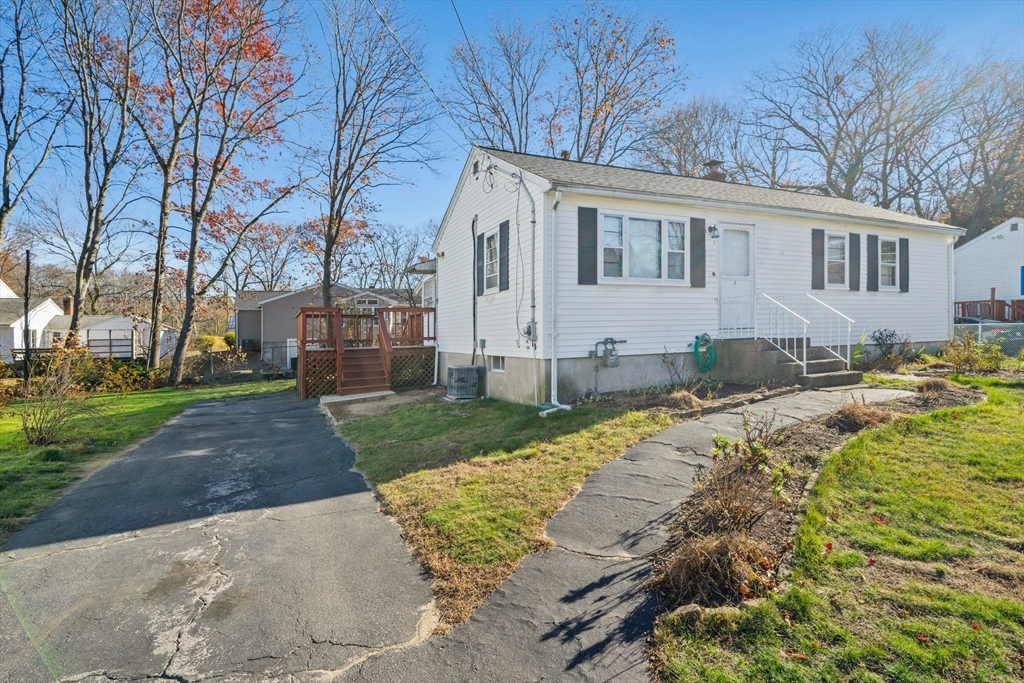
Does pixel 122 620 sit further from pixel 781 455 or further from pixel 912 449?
pixel 912 449

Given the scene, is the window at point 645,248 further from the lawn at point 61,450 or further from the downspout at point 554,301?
the lawn at point 61,450

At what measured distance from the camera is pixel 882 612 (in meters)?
2.78

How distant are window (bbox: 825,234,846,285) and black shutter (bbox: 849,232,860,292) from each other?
24 cm

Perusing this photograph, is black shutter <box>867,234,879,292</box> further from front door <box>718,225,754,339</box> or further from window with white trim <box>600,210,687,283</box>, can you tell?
window with white trim <box>600,210,687,283</box>

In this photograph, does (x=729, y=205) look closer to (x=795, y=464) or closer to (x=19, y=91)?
(x=795, y=464)

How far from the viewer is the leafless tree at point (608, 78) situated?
74.7 feet

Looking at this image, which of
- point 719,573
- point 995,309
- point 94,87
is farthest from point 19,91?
point 995,309

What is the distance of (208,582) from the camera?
3637 millimetres

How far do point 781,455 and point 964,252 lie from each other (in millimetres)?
30997

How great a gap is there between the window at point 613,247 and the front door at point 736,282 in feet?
8.26

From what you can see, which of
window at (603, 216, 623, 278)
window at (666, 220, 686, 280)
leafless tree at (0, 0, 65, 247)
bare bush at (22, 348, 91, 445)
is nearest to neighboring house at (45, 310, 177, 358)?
leafless tree at (0, 0, 65, 247)

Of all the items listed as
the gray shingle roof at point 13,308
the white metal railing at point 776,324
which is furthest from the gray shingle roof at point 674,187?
the gray shingle roof at point 13,308

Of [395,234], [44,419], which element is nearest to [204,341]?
[395,234]

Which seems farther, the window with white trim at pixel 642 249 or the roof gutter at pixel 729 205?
the window with white trim at pixel 642 249
